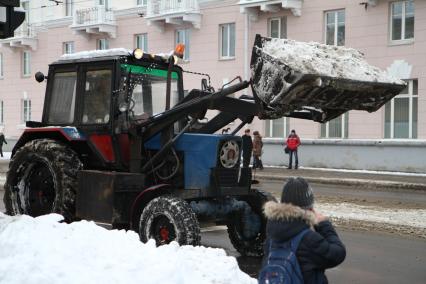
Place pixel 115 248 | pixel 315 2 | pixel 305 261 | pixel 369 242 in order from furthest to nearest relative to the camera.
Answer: pixel 315 2 → pixel 369 242 → pixel 115 248 → pixel 305 261

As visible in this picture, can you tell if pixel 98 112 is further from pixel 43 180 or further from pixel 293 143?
pixel 293 143

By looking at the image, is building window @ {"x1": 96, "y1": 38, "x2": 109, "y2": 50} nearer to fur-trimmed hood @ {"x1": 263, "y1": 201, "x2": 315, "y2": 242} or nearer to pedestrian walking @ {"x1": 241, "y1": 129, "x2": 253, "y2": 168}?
pedestrian walking @ {"x1": 241, "y1": 129, "x2": 253, "y2": 168}

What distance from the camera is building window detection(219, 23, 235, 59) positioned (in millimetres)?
28933

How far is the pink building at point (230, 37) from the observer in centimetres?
2414

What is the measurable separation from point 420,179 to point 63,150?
50.6ft

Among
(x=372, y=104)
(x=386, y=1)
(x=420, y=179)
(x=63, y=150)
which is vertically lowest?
(x=420, y=179)

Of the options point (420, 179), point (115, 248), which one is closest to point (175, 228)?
point (115, 248)

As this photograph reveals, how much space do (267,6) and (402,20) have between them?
5.64 meters

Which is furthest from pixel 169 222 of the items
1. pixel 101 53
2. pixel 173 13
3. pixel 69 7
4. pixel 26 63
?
pixel 26 63

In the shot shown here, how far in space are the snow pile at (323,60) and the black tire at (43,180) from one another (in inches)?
121

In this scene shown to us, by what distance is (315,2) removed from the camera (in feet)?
86.5

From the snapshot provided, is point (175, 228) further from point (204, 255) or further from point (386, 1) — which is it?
point (386, 1)

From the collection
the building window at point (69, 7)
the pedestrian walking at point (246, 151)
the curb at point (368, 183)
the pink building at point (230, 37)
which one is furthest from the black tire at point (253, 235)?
the building window at point (69, 7)

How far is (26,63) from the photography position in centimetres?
3869
